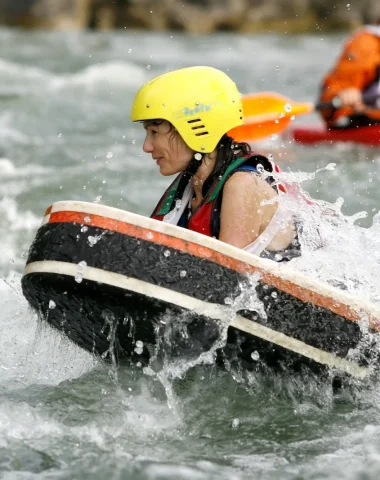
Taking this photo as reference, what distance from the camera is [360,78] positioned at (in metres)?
9.12

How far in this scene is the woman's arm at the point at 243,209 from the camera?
12.3 feet

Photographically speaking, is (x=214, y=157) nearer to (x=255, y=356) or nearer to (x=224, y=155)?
(x=224, y=155)

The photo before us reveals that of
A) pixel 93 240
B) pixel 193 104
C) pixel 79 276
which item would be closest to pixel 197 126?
pixel 193 104

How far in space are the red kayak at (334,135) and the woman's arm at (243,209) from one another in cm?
562

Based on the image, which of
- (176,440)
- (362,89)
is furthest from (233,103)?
(362,89)

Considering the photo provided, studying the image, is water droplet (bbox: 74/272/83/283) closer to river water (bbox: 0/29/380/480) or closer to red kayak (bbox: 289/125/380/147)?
river water (bbox: 0/29/380/480)

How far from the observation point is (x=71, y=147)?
976 centimetres

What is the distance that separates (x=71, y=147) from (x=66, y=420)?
20.9ft

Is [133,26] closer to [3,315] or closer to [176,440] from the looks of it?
[3,315]

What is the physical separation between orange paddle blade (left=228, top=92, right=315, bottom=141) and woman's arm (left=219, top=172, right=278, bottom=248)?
204 inches

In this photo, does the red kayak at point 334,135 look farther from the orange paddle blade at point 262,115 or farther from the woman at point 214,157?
the woman at point 214,157

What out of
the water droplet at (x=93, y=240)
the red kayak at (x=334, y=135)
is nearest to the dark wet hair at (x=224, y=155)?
the water droplet at (x=93, y=240)

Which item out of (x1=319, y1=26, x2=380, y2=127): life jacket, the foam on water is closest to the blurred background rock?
(x1=319, y1=26, x2=380, y2=127): life jacket

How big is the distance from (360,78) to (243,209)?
5677 millimetres
